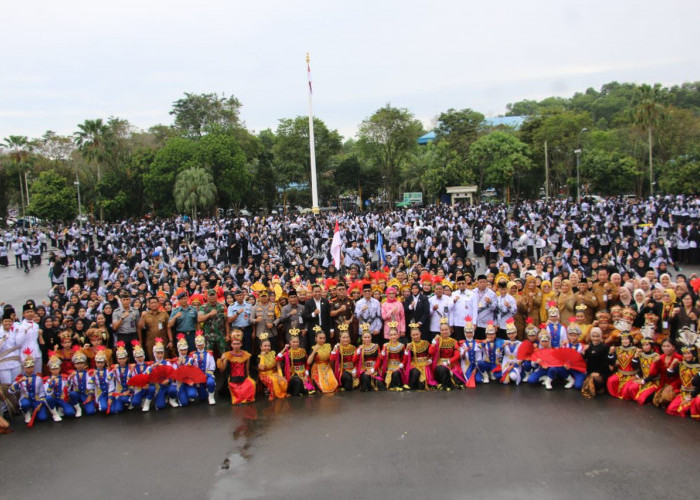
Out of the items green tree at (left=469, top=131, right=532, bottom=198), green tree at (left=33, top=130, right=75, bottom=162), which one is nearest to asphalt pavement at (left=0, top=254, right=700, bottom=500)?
green tree at (left=469, top=131, right=532, bottom=198)

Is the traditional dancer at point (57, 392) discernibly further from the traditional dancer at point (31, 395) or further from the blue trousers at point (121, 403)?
the blue trousers at point (121, 403)

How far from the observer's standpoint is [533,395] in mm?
7562

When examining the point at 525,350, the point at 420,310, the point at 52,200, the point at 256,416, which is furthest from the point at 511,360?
the point at 52,200

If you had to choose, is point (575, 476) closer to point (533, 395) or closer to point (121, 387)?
point (533, 395)

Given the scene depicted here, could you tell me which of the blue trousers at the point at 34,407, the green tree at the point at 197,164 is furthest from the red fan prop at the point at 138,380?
the green tree at the point at 197,164

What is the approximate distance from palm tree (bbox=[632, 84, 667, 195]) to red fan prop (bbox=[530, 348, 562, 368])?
37421 mm

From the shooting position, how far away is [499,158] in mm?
42719

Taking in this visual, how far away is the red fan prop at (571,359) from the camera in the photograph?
769cm

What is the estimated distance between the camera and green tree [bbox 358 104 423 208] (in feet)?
157

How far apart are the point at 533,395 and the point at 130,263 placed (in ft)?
41.8

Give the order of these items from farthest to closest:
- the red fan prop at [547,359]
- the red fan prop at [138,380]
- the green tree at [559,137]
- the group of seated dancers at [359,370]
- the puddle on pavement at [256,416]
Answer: the green tree at [559,137] < the red fan prop at [547,359] < the red fan prop at [138,380] < the group of seated dancers at [359,370] < the puddle on pavement at [256,416]

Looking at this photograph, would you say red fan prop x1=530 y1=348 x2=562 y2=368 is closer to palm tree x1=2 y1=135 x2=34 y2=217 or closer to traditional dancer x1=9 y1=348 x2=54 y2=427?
traditional dancer x1=9 y1=348 x2=54 y2=427

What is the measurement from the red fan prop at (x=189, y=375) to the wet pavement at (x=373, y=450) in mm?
390

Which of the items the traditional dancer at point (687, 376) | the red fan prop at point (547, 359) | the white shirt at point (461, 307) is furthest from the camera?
the white shirt at point (461, 307)
